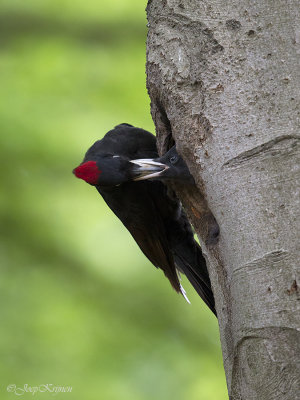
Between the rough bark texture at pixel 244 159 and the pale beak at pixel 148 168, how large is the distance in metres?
0.11

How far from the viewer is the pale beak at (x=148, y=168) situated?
69.7 inches

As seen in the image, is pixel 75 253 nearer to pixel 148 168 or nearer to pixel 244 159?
pixel 148 168

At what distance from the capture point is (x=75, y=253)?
2.97 meters

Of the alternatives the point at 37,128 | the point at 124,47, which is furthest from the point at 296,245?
the point at 124,47

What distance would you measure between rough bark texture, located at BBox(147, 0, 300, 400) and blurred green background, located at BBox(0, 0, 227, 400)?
1.32m

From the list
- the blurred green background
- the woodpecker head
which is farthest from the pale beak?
the blurred green background

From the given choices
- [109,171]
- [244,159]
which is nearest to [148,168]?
[109,171]

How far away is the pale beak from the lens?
69.7 inches

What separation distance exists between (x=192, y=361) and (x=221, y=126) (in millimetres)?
1698

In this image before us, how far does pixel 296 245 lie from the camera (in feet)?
4.00

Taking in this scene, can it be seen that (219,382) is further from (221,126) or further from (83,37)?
(83,37)

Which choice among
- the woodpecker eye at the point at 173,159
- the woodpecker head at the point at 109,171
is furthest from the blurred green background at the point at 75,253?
the woodpecker eye at the point at 173,159

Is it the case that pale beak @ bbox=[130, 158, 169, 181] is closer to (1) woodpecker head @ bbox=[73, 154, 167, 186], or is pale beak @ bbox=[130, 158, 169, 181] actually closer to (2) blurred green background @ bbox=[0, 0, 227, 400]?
(1) woodpecker head @ bbox=[73, 154, 167, 186]

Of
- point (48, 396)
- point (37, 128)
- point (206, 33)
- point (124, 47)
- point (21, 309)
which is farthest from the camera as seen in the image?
point (124, 47)
